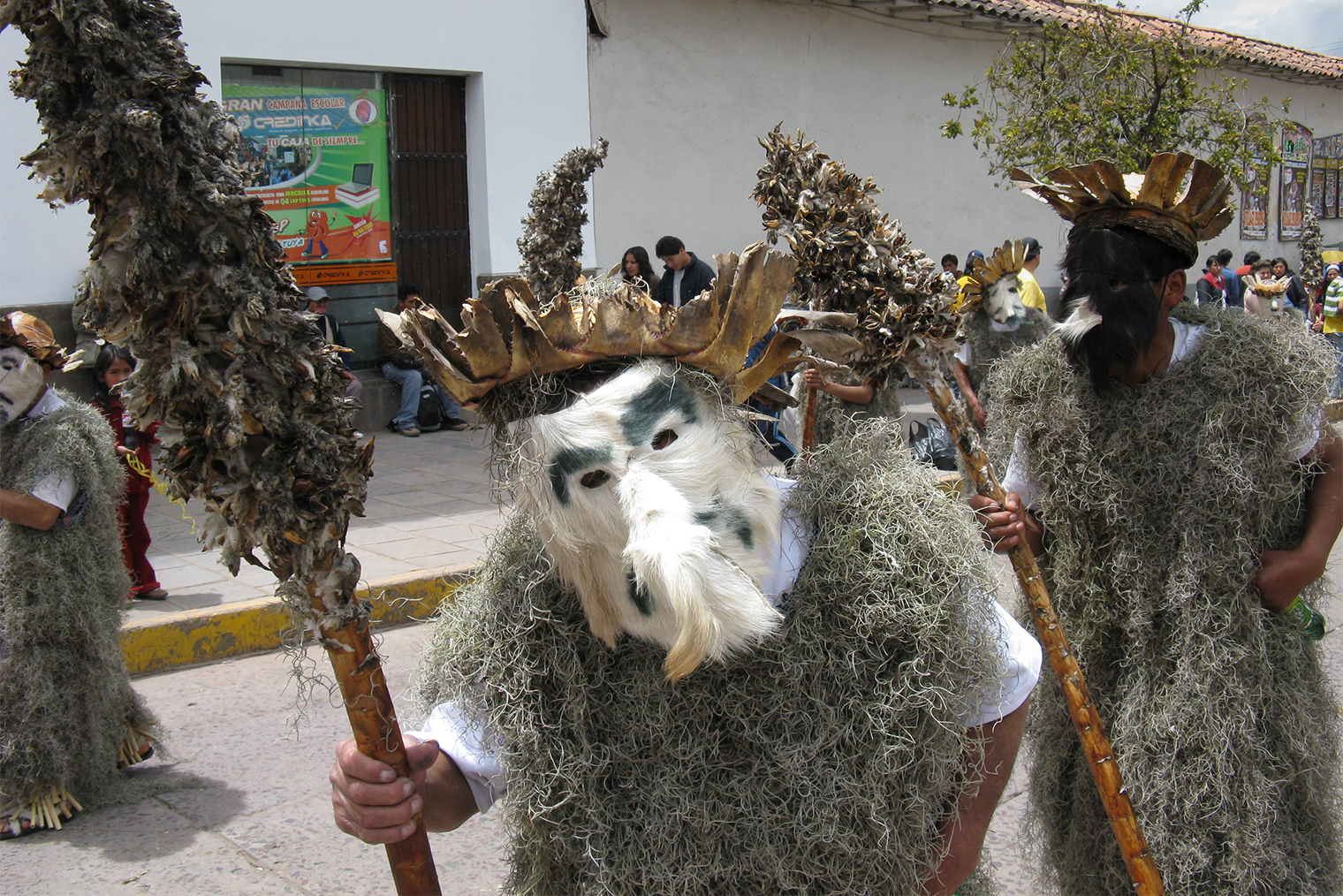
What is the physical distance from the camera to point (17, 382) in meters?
3.71

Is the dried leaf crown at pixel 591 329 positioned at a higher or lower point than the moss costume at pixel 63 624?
higher

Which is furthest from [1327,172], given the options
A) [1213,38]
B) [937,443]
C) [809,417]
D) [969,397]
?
[969,397]

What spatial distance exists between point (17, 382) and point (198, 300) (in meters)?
2.95

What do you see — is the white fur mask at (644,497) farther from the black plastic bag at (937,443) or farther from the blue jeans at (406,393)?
the blue jeans at (406,393)

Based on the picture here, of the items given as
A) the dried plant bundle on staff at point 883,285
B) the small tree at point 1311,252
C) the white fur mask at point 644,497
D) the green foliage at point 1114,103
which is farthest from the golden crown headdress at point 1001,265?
the small tree at point 1311,252

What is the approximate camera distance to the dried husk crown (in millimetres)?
1532

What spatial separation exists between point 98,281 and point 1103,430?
2.07 m

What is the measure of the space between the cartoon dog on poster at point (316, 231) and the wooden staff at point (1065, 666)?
8830 mm

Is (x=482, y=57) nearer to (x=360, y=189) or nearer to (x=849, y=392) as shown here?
(x=360, y=189)

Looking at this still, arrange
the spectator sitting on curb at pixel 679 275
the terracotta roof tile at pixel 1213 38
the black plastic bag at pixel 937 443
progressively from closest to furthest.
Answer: the black plastic bag at pixel 937 443 < the spectator sitting on curb at pixel 679 275 < the terracotta roof tile at pixel 1213 38

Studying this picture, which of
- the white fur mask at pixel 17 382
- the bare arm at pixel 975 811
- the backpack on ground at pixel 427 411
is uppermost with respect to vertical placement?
the white fur mask at pixel 17 382

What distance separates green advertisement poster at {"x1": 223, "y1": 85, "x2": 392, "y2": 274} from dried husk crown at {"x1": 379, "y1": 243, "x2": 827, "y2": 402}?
863cm

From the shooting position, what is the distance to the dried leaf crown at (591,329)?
1.53m

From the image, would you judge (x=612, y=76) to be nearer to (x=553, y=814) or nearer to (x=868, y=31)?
(x=868, y=31)
